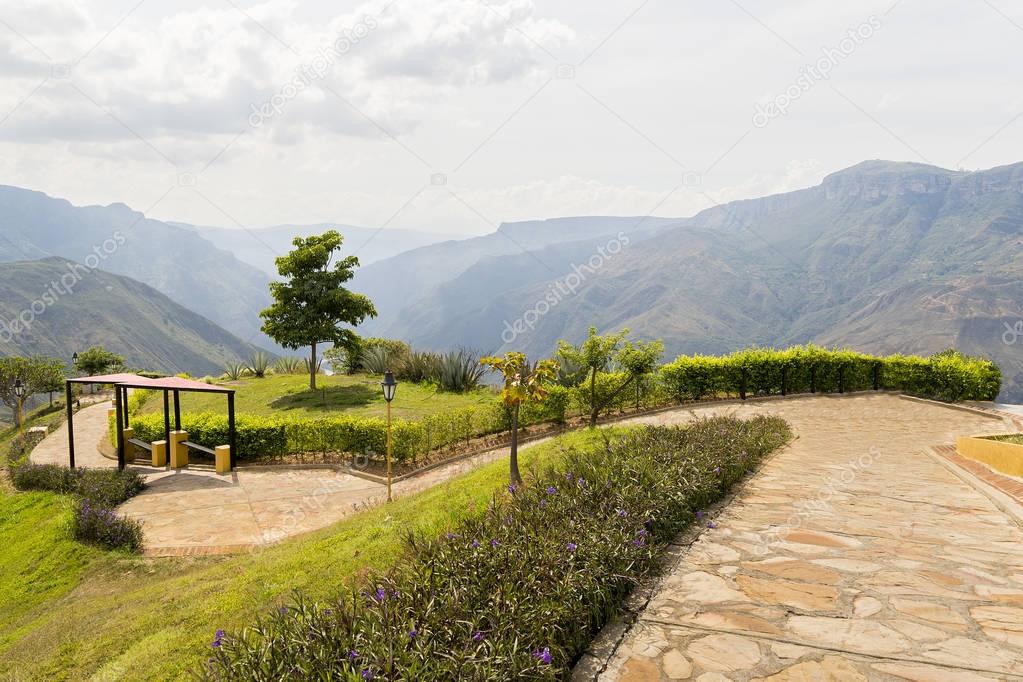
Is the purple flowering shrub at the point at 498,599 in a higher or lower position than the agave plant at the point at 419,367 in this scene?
lower

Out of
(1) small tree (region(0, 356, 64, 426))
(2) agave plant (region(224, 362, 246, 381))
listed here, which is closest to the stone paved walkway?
(1) small tree (region(0, 356, 64, 426))

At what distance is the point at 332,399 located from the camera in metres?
20.1

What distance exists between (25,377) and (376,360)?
50.8 ft

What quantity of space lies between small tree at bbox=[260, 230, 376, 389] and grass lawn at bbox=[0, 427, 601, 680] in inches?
470

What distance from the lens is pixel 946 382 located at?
58.9ft

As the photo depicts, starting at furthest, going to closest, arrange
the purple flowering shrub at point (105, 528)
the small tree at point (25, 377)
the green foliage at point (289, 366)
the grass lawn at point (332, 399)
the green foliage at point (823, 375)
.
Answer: the green foliage at point (289, 366) → the small tree at point (25, 377) → the grass lawn at point (332, 399) → the green foliage at point (823, 375) → the purple flowering shrub at point (105, 528)

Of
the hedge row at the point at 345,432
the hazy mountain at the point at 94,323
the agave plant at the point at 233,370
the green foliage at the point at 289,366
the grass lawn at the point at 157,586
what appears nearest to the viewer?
the grass lawn at the point at 157,586

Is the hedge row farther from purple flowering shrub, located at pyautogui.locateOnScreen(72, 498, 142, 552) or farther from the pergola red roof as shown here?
purple flowering shrub, located at pyautogui.locateOnScreen(72, 498, 142, 552)

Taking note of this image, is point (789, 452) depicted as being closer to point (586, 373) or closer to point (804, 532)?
point (804, 532)

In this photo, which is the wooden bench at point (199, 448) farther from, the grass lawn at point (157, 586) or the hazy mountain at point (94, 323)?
the hazy mountain at point (94, 323)

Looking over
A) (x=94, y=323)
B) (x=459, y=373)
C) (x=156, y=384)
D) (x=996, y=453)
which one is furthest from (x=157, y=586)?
(x=94, y=323)

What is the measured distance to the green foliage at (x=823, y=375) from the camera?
17781 mm

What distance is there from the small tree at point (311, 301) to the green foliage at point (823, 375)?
11393mm

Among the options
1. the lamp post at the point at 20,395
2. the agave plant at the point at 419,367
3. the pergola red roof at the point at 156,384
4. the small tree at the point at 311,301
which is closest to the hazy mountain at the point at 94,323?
the lamp post at the point at 20,395
